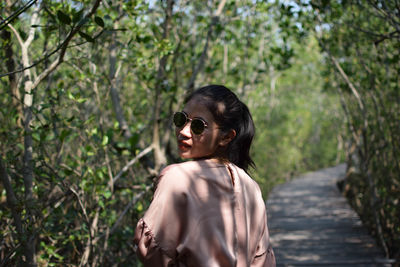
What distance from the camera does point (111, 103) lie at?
5426mm

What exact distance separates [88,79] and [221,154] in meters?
2.05

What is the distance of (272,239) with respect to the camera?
6375 mm

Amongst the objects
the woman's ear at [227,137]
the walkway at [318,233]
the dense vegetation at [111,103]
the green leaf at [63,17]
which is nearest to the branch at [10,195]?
the dense vegetation at [111,103]

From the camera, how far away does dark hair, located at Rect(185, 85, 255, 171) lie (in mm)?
1625

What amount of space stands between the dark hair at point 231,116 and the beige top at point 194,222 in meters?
0.22

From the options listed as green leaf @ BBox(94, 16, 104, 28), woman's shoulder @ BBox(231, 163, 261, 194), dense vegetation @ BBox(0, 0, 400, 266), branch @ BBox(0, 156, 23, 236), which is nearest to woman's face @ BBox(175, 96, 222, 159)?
woman's shoulder @ BBox(231, 163, 261, 194)

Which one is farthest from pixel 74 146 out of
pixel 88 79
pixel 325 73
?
pixel 325 73

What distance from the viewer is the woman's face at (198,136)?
5.27 ft

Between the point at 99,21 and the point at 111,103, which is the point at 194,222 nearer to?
the point at 99,21

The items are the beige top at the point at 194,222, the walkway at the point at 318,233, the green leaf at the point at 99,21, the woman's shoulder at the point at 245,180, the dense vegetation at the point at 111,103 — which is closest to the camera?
the beige top at the point at 194,222

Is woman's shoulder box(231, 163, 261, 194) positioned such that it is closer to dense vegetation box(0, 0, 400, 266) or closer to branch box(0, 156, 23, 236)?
dense vegetation box(0, 0, 400, 266)

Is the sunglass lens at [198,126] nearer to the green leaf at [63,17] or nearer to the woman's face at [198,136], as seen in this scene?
the woman's face at [198,136]

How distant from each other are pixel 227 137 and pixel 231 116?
0.08m

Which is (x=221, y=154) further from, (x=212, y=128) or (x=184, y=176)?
(x=184, y=176)
